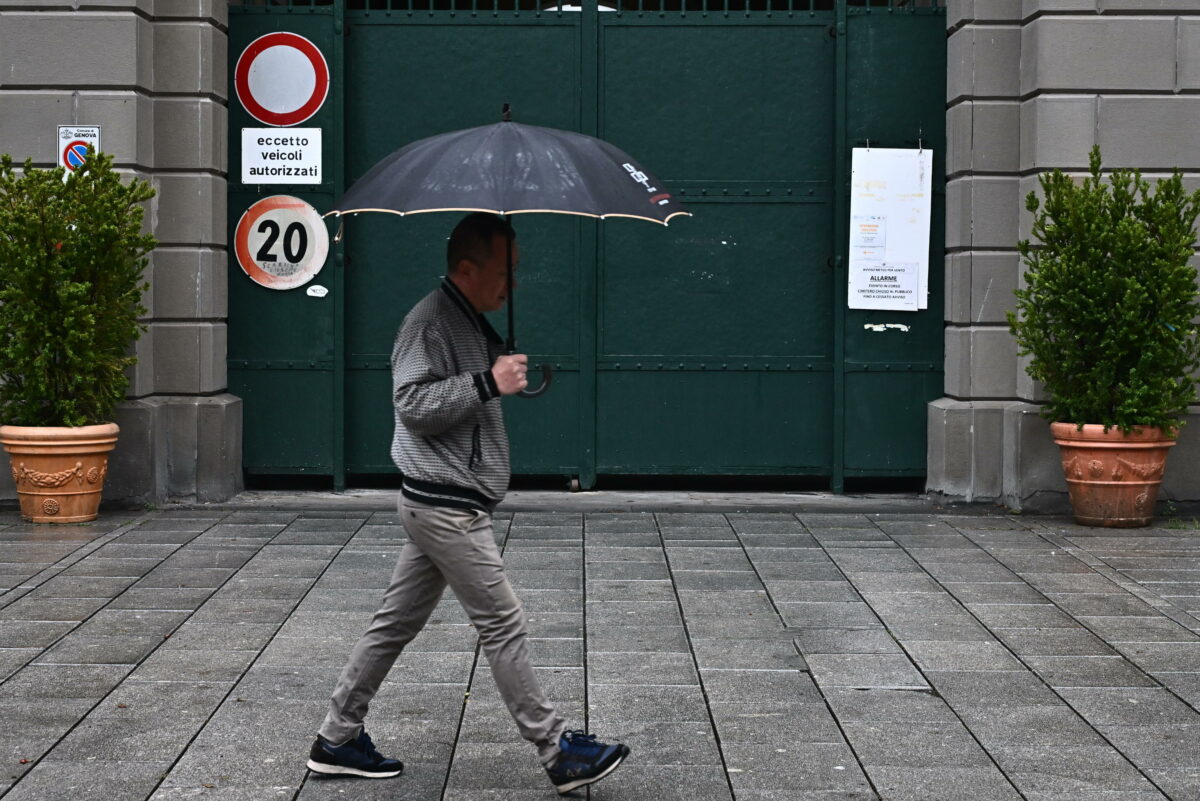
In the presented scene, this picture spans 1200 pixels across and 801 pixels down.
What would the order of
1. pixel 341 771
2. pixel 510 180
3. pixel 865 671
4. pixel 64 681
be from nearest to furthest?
1. pixel 510 180
2. pixel 341 771
3. pixel 64 681
4. pixel 865 671

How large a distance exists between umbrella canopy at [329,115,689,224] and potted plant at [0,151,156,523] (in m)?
5.32

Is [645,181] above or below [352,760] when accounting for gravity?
above

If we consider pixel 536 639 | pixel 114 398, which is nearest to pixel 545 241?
pixel 114 398

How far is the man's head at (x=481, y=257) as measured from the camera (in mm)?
4895

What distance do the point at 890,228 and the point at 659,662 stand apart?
18.3 ft

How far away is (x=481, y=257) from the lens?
4.91m

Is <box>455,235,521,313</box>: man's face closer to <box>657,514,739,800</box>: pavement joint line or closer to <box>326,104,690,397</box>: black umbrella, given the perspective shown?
<box>326,104,690,397</box>: black umbrella

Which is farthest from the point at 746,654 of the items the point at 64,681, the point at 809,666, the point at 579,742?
the point at 64,681

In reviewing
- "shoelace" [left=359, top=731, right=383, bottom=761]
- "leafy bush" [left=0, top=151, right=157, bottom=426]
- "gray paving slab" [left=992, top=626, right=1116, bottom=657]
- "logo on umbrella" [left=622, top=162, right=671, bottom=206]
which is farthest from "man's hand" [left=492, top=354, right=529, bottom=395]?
"leafy bush" [left=0, top=151, right=157, bottom=426]

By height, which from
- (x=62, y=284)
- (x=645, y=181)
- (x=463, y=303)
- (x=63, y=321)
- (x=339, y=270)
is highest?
(x=645, y=181)

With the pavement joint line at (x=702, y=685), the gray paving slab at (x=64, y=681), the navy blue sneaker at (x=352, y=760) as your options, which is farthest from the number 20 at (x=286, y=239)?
the navy blue sneaker at (x=352, y=760)

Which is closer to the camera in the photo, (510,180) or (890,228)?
(510,180)

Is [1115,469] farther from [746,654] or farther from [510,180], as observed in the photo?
[510,180]

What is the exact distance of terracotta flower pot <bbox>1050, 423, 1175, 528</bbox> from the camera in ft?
32.3
